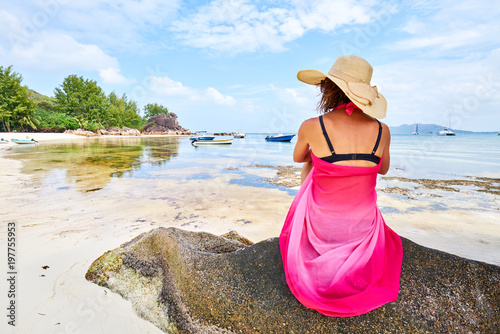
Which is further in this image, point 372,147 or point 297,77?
point 297,77

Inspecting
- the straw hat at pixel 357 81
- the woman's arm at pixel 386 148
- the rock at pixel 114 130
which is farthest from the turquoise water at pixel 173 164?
the rock at pixel 114 130

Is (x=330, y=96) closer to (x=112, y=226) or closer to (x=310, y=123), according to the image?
(x=310, y=123)

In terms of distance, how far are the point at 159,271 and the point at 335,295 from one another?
5.38 ft

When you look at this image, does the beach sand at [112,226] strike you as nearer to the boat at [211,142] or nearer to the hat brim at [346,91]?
the hat brim at [346,91]

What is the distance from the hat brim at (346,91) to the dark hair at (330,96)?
0.21 feet

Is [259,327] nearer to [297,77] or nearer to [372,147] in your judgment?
[372,147]

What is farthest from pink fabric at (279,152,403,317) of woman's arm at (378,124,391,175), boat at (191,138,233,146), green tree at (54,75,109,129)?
green tree at (54,75,109,129)

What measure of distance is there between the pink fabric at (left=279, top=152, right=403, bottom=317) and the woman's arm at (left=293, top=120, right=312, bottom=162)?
0.44 ft

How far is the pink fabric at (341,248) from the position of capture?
169cm

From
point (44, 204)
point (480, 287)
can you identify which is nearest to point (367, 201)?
point (480, 287)

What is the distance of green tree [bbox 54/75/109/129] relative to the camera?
56500mm

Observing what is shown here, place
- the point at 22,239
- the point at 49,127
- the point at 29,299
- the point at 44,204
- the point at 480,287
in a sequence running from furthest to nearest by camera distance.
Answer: the point at 49,127
the point at 44,204
the point at 22,239
the point at 29,299
the point at 480,287

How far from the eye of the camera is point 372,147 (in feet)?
5.95

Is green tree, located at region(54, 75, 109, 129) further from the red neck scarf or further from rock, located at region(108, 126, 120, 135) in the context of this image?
the red neck scarf
